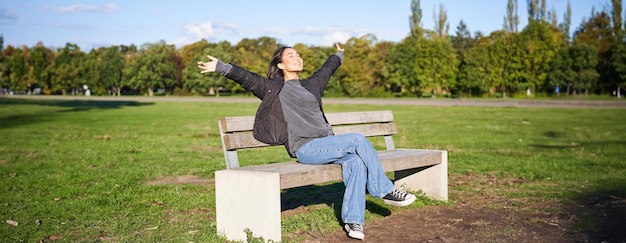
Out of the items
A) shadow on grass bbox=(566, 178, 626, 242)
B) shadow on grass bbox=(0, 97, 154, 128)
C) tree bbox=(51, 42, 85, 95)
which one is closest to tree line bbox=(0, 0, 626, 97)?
tree bbox=(51, 42, 85, 95)

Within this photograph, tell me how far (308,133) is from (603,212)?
9.53 feet

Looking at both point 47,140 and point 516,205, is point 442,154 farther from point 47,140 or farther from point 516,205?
point 47,140

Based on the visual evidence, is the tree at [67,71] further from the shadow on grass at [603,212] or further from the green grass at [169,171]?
the shadow on grass at [603,212]

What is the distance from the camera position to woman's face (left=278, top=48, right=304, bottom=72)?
527 centimetres

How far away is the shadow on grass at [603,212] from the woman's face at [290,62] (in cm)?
268

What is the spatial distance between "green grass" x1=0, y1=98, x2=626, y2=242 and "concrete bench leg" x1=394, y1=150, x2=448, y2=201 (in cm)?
27

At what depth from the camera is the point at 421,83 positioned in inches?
2370

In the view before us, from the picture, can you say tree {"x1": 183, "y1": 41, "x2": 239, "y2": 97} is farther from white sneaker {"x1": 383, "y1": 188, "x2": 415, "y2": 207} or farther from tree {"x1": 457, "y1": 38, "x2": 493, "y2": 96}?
white sneaker {"x1": 383, "y1": 188, "x2": 415, "y2": 207}

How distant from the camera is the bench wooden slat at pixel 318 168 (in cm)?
462

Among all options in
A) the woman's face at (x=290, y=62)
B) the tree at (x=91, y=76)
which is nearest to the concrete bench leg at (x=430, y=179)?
the woman's face at (x=290, y=62)

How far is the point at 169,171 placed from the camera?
8984mm

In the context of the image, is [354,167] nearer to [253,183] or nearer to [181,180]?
[253,183]

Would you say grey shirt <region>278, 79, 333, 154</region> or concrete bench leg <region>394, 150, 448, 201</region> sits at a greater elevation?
grey shirt <region>278, 79, 333, 154</region>

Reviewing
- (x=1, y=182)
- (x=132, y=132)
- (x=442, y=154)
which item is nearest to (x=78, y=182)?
(x=1, y=182)
